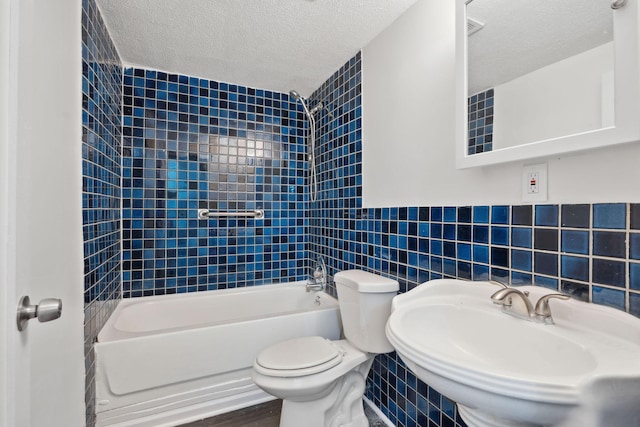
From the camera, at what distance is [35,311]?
61cm

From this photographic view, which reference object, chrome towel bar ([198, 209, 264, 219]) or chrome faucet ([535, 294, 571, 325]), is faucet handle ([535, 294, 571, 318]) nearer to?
chrome faucet ([535, 294, 571, 325])

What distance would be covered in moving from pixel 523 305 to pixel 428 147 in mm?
770

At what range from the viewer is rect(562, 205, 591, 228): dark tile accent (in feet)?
2.75

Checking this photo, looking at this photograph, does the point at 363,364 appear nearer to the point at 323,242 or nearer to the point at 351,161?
the point at 323,242

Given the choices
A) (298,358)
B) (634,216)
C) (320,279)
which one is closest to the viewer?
(634,216)

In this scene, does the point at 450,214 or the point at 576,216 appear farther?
the point at 450,214

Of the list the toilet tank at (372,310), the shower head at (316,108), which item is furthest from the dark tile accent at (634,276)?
the shower head at (316,108)

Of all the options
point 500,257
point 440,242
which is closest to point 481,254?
point 500,257

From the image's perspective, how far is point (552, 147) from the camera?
0.87m

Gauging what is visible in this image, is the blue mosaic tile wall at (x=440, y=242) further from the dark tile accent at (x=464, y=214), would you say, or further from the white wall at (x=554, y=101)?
the white wall at (x=554, y=101)

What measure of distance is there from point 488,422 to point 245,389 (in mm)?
1418

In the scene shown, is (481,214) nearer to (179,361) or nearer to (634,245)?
(634,245)

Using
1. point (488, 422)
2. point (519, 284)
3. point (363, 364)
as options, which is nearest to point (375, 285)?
point (363, 364)

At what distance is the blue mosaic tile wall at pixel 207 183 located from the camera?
2123 millimetres
